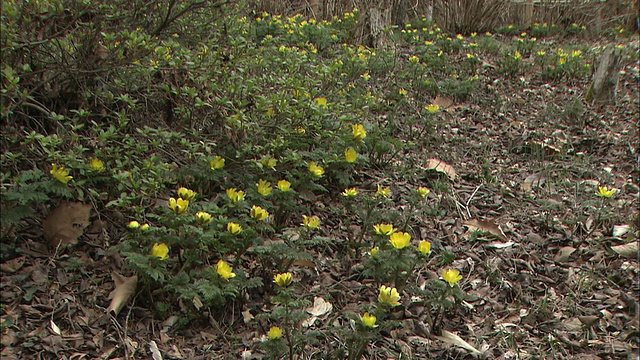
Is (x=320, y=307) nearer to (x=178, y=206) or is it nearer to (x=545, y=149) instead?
(x=178, y=206)

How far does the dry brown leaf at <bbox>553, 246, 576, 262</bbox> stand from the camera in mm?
2949

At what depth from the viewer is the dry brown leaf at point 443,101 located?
5.01 m

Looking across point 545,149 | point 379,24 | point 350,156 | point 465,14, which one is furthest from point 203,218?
point 465,14

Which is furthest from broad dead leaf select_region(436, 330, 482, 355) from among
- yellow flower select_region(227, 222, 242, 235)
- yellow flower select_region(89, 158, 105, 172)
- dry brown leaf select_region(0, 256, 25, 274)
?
dry brown leaf select_region(0, 256, 25, 274)

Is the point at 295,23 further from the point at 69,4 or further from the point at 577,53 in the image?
the point at 69,4

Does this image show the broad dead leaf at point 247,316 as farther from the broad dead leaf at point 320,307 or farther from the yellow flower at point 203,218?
the yellow flower at point 203,218

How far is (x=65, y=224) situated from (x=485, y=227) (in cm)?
228

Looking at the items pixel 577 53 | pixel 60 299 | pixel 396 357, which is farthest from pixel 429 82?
pixel 60 299

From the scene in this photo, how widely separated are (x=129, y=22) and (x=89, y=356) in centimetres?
172

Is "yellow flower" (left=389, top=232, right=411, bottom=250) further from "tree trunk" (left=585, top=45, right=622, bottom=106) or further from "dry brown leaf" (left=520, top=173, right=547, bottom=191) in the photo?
"tree trunk" (left=585, top=45, right=622, bottom=106)

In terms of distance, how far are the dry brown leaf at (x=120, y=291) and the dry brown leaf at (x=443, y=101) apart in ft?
11.2

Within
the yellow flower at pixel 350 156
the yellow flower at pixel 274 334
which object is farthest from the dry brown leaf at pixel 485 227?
the yellow flower at pixel 274 334

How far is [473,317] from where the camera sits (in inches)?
102

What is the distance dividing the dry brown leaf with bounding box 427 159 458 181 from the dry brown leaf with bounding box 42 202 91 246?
2257 millimetres
